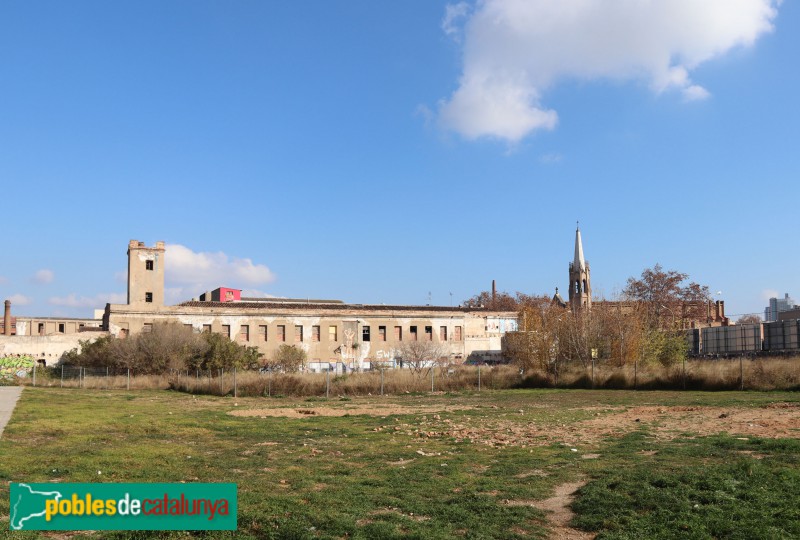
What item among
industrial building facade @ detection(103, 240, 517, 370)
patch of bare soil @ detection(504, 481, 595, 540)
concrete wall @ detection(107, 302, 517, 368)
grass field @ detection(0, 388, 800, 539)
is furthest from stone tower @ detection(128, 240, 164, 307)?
patch of bare soil @ detection(504, 481, 595, 540)

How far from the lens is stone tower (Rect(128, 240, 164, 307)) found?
61.7m

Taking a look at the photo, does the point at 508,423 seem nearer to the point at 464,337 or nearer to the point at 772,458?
the point at 772,458

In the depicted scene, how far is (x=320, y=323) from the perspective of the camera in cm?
6800

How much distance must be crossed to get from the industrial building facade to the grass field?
3732 centimetres

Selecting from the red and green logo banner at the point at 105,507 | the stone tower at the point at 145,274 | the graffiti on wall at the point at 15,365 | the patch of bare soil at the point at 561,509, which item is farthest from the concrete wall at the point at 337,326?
the red and green logo banner at the point at 105,507

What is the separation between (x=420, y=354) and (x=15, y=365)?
110ft

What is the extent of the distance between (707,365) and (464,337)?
36.5m

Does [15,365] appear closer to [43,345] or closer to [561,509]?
[43,345]

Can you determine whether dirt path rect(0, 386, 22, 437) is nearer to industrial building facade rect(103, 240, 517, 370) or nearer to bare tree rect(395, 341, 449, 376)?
industrial building facade rect(103, 240, 517, 370)

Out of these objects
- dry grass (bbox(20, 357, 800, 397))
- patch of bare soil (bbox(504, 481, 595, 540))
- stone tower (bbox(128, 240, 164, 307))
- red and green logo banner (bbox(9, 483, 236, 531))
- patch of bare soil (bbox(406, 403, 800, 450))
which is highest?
stone tower (bbox(128, 240, 164, 307))

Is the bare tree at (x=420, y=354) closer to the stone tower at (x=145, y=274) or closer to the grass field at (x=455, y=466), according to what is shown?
the stone tower at (x=145, y=274)

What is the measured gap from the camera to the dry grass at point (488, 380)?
35.2 m

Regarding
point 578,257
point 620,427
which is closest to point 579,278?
point 578,257

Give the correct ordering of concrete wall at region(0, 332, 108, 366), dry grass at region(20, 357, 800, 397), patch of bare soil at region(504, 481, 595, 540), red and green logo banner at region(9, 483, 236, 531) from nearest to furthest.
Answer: red and green logo banner at region(9, 483, 236, 531) < patch of bare soil at region(504, 481, 595, 540) < dry grass at region(20, 357, 800, 397) < concrete wall at region(0, 332, 108, 366)
